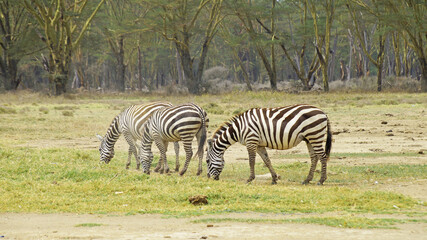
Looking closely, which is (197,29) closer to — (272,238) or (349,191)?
(349,191)

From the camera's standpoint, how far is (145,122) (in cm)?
1237

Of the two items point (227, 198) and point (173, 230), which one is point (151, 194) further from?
point (173, 230)

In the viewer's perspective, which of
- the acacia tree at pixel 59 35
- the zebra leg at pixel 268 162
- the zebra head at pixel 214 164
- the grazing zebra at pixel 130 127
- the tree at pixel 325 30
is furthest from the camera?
the tree at pixel 325 30

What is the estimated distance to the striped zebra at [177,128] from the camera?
11.2 meters

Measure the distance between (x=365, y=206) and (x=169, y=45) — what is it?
5505cm

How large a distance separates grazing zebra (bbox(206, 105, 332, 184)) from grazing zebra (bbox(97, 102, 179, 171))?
1848 millimetres

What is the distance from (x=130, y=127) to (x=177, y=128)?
2036 millimetres

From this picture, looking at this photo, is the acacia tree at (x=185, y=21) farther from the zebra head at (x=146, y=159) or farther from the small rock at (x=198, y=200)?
the small rock at (x=198, y=200)

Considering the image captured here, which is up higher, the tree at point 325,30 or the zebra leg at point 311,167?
the tree at point 325,30

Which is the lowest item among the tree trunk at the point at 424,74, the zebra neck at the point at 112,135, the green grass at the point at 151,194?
the green grass at the point at 151,194

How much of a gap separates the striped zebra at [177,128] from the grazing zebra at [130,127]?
751 mm

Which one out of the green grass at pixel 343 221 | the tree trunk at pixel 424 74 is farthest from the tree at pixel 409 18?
the green grass at pixel 343 221

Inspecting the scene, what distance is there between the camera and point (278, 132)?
34.3 feet

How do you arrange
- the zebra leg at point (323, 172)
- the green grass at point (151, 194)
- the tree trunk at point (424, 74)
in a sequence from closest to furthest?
the green grass at point (151, 194) < the zebra leg at point (323, 172) < the tree trunk at point (424, 74)
